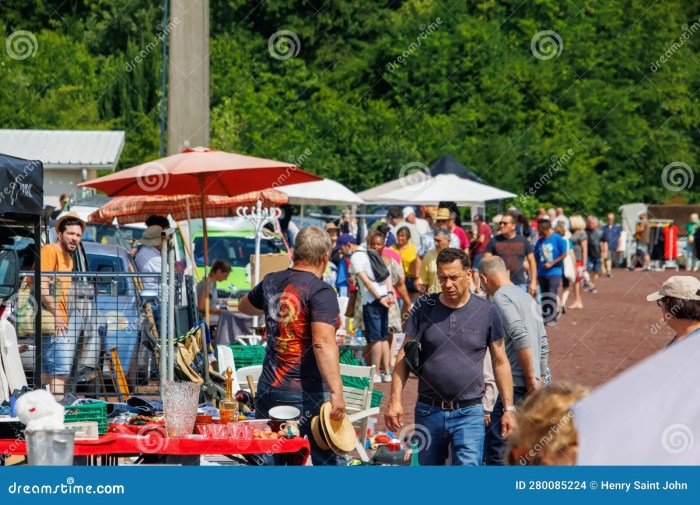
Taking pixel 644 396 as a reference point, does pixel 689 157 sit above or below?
above

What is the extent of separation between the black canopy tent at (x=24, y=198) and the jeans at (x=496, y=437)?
2.80 meters

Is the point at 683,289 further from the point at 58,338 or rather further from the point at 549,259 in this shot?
the point at 549,259

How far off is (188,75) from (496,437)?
18.2 feet

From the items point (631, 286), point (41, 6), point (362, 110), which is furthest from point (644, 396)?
point (41, 6)

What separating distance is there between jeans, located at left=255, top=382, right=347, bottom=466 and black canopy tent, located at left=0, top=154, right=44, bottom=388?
160 cm

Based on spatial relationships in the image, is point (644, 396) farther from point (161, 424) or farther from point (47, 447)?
point (161, 424)

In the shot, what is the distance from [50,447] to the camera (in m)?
5.04

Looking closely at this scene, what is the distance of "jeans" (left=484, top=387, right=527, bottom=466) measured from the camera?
7.49m

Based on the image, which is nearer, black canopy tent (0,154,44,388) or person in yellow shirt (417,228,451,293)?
black canopy tent (0,154,44,388)

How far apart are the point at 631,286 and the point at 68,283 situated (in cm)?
2524

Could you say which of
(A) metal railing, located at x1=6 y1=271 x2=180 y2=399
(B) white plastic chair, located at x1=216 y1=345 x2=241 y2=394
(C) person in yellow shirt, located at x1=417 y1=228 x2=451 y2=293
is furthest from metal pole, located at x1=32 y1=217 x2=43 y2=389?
(C) person in yellow shirt, located at x1=417 y1=228 x2=451 y2=293

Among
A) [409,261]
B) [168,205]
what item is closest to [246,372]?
[168,205]

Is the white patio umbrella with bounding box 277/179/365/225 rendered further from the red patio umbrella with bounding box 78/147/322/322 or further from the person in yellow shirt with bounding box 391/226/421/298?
the red patio umbrella with bounding box 78/147/322/322
